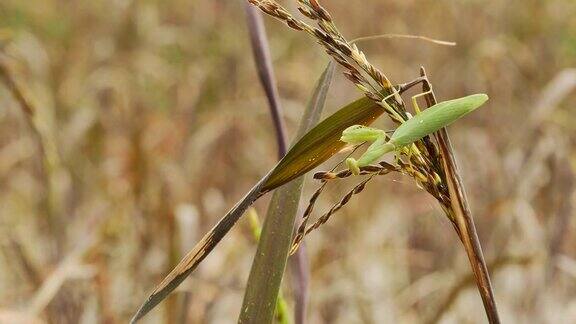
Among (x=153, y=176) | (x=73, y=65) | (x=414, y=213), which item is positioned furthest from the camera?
(x=73, y=65)

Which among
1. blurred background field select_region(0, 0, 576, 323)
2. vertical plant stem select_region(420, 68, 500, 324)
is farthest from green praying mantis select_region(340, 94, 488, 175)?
blurred background field select_region(0, 0, 576, 323)

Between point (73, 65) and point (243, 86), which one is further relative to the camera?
point (73, 65)

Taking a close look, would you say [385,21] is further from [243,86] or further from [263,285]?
[263,285]

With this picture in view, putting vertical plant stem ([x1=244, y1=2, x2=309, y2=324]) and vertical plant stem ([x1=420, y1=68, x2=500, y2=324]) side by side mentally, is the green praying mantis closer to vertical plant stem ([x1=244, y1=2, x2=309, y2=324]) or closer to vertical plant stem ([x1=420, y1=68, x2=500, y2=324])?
vertical plant stem ([x1=420, y1=68, x2=500, y2=324])

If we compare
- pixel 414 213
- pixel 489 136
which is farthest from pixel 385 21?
pixel 414 213

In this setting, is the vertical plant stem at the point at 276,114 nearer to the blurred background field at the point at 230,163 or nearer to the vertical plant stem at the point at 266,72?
the vertical plant stem at the point at 266,72

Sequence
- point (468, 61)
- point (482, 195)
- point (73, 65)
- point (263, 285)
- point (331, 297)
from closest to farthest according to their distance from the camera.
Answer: point (263, 285), point (331, 297), point (482, 195), point (468, 61), point (73, 65)

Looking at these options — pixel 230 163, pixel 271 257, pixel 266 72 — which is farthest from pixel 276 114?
pixel 230 163
